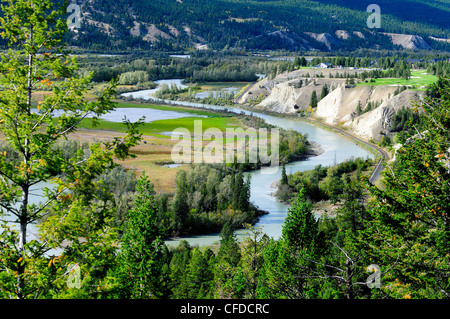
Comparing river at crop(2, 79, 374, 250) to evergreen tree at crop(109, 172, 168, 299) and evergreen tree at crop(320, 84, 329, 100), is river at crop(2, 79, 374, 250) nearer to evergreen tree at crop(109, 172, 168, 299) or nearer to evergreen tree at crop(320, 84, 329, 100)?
evergreen tree at crop(109, 172, 168, 299)

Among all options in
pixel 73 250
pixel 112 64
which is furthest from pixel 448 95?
pixel 112 64

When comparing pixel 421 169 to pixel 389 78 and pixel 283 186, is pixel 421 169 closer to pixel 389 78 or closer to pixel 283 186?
pixel 283 186

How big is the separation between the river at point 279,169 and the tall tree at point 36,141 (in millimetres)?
24004

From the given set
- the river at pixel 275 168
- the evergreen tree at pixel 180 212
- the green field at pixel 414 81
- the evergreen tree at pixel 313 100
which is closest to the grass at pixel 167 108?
the river at pixel 275 168

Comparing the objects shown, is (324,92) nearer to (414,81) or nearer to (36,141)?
(414,81)

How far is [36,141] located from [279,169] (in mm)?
56289

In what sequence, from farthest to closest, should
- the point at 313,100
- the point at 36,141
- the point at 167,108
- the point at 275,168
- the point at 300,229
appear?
1. the point at 167,108
2. the point at 313,100
3. the point at 275,168
4. the point at 300,229
5. the point at 36,141

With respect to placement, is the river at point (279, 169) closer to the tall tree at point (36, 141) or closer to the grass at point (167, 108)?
the grass at point (167, 108)

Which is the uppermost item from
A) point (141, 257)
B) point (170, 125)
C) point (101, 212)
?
point (101, 212)

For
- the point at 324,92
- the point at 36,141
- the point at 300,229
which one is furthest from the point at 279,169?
the point at 36,141

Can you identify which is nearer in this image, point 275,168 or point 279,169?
point 279,169

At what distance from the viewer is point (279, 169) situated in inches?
2510

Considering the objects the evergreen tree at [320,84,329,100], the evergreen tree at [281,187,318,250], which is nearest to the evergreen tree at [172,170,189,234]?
the evergreen tree at [281,187,318,250]

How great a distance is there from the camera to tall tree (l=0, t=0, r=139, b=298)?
833cm
